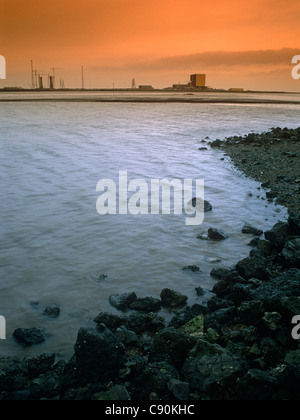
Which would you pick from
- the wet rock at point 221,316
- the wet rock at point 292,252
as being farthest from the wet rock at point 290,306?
the wet rock at point 292,252

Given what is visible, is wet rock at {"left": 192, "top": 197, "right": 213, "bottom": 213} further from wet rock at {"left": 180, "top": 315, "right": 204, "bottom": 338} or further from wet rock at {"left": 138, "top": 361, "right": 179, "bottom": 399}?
wet rock at {"left": 138, "top": 361, "right": 179, "bottom": 399}

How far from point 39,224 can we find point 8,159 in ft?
36.9

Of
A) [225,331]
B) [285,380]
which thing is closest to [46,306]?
[225,331]

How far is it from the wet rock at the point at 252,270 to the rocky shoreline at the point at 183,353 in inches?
1.4

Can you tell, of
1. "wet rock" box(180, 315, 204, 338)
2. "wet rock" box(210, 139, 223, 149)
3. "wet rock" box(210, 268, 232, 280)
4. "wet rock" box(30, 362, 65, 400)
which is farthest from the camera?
"wet rock" box(210, 139, 223, 149)

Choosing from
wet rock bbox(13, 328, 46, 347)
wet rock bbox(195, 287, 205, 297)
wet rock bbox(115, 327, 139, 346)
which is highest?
wet rock bbox(115, 327, 139, 346)

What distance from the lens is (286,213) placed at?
9.69 metres

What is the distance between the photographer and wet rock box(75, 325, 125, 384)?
11.9ft

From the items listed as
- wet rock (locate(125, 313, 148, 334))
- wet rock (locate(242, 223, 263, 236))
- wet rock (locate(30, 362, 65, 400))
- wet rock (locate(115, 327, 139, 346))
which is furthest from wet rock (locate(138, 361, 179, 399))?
wet rock (locate(242, 223, 263, 236))

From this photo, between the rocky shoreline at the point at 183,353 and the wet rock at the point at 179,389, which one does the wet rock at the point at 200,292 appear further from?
the wet rock at the point at 179,389

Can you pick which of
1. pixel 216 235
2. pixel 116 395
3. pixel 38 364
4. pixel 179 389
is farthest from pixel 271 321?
pixel 216 235
